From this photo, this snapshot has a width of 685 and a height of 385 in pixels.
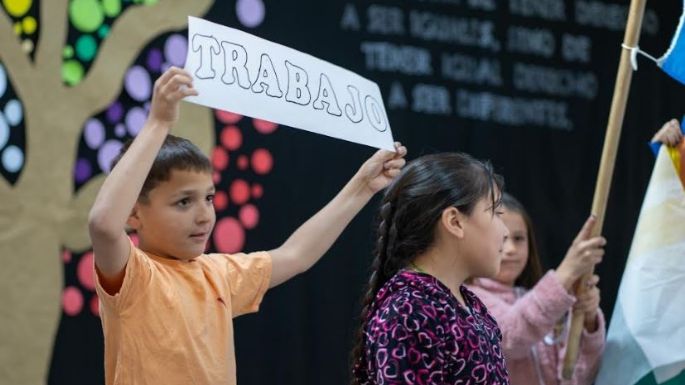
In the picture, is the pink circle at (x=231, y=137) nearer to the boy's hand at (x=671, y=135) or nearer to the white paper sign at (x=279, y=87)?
the white paper sign at (x=279, y=87)

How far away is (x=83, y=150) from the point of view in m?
Result: 2.52

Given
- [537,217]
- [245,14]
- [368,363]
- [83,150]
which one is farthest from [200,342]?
[537,217]

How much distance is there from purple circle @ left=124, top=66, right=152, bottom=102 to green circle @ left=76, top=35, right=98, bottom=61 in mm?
101

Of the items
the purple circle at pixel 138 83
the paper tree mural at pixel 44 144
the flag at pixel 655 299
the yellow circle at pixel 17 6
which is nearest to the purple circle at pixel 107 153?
the paper tree mural at pixel 44 144

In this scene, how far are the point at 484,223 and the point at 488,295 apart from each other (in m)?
0.81

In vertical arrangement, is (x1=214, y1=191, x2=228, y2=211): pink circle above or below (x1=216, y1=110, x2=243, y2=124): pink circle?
below

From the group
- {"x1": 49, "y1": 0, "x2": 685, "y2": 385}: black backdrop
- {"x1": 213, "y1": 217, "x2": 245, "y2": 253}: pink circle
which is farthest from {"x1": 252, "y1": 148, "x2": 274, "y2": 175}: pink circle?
{"x1": 213, "y1": 217, "x2": 245, "y2": 253}: pink circle

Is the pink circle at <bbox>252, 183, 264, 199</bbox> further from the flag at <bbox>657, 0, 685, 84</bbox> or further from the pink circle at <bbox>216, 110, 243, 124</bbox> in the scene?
the flag at <bbox>657, 0, 685, 84</bbox>

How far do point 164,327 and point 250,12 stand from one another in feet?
4.35

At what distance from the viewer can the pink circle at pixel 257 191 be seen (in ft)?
9.16

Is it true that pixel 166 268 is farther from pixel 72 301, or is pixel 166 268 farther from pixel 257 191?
pixel 257 191

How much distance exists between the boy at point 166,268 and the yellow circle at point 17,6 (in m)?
0.87

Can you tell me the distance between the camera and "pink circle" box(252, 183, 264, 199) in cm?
279

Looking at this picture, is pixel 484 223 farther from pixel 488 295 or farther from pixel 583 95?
pixel 583 95
